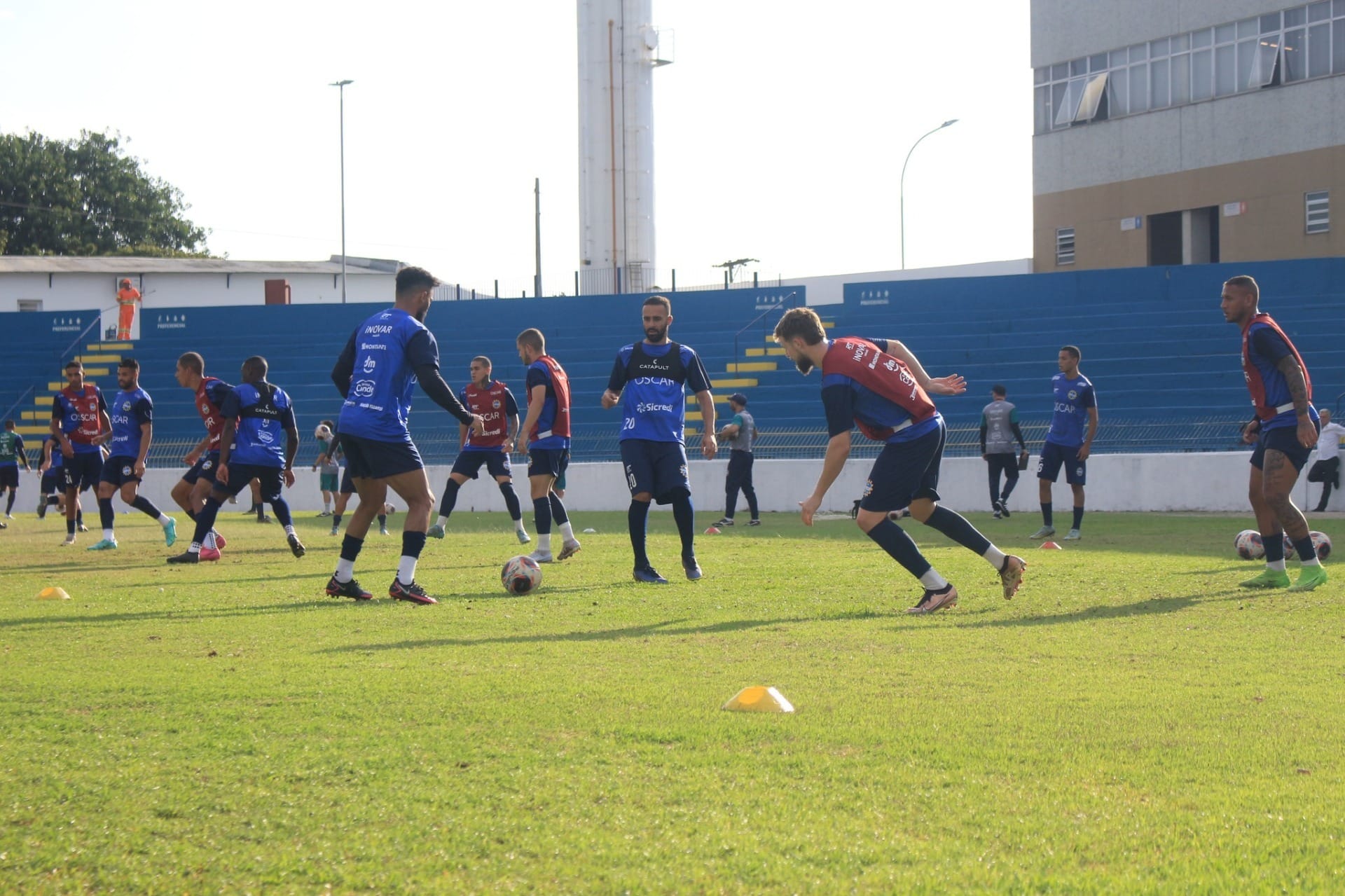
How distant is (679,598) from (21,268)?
2305 inches

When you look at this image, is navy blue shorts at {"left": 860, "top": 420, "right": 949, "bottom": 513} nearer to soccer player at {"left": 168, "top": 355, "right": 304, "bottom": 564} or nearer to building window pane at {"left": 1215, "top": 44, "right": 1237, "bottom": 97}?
soccer player at {"left": 168, "top": 355, "right": 304, "bottom": 564}

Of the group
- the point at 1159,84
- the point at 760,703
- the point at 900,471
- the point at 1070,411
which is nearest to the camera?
the point at 760,703

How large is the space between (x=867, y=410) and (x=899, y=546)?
2.83 ft

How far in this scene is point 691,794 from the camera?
3902 millimetres

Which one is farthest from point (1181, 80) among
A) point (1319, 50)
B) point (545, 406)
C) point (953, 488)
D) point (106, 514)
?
point (106, 514)

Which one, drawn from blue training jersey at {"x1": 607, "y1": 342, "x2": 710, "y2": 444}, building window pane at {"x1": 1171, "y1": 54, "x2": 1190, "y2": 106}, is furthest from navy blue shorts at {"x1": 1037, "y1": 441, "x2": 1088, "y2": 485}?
building window pane at {"x1": 1171, "y1": 54, "x2": 1190, "y2": 106}

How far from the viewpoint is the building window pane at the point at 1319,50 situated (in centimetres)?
3425

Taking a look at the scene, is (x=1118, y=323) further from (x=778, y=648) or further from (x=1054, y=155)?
(x=778, y=648)

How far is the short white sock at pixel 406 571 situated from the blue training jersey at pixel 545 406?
9.86 feet

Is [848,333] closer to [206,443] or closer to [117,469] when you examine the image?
[206,443]

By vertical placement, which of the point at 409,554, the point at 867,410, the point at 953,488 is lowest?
the point at 953,488

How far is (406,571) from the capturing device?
29.5ft

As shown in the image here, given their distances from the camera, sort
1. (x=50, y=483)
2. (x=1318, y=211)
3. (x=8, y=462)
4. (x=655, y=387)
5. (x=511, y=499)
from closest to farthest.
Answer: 1. (x=655, y=387)
2. (x=511, y=499)
3. (x=50, y=483)
4. (x=8, y=462)
5. (x=1318, y=211)

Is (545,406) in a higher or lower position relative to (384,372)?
lower
